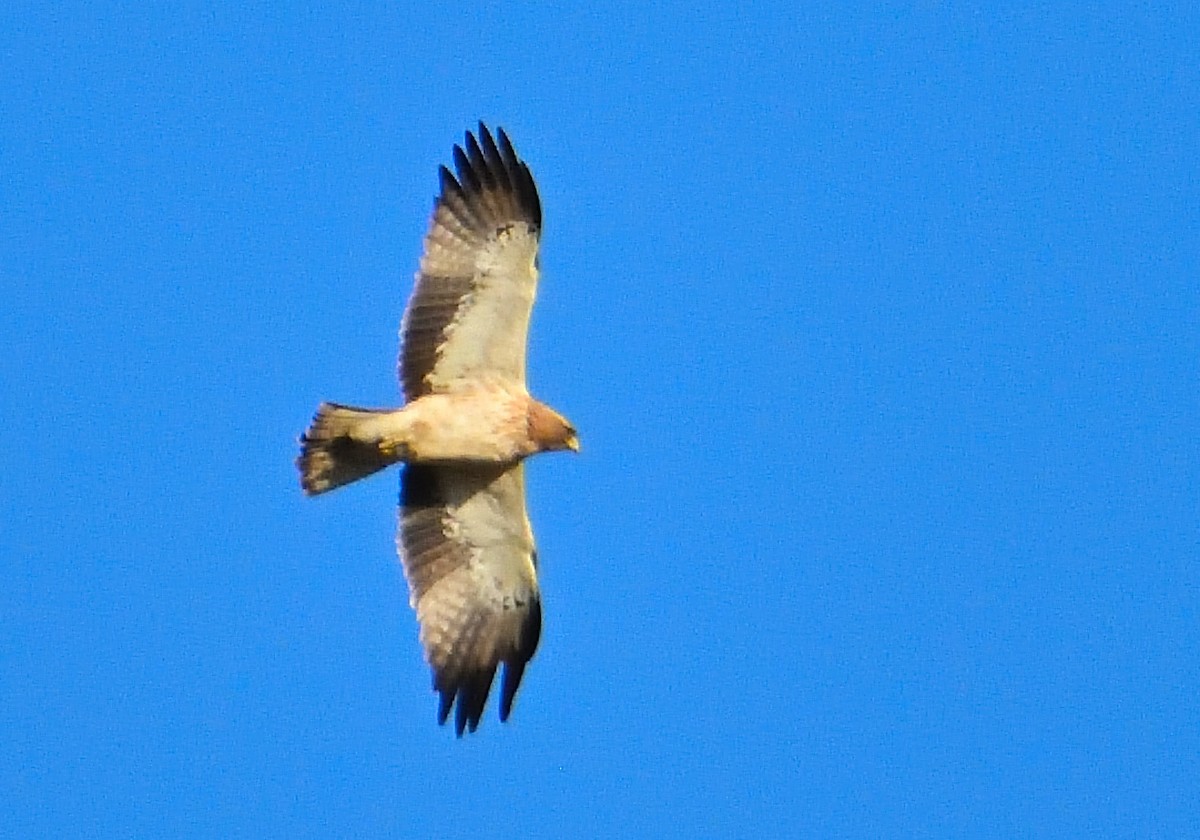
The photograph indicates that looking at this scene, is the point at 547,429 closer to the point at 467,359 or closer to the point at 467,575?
the point at 467,359

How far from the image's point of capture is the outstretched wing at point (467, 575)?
16734 mm

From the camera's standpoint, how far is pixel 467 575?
16.9m

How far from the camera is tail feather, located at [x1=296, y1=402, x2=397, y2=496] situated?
628 inches

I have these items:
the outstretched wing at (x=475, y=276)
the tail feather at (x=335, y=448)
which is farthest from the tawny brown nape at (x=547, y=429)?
the tail feather at (x=335, y=448)

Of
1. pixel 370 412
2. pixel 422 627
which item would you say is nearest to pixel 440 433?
pixel 370 412

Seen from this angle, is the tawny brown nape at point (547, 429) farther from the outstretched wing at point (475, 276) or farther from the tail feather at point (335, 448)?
the tail feather at point (335, 448)

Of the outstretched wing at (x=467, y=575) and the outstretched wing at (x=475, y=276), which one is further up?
the outstretched wing at (x=475, y=276)

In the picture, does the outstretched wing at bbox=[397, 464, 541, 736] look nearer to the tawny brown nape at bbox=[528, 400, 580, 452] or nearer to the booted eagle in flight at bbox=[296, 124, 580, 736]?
the booted eagle in flight at bbox=[296, 124, 580, 736]

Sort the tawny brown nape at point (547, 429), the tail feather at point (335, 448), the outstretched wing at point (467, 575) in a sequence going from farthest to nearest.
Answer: the outstretched wing at point (467, 575) < the tawny brown nape at point (547, 429) < the tail feather at point (335, 448)

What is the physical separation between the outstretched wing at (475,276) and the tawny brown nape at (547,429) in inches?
14.0

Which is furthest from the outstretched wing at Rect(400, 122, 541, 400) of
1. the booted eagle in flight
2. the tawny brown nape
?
the tawny brown nape

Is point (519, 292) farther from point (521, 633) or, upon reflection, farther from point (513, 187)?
point (521, 633)

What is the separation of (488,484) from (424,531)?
57 cm

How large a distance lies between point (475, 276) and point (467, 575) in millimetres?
2184
